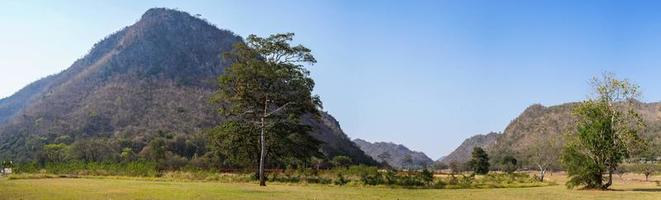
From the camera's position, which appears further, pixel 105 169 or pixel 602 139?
pixel 105 169

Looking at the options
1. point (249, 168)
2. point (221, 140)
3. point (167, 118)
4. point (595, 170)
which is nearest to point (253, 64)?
point (221, 140)

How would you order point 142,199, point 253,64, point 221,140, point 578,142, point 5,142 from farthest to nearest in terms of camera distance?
1. point 5,142
2. point 221,140
3. point 578,142
4. point 253,64
5. point 142,199

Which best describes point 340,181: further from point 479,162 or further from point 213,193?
point 479,162

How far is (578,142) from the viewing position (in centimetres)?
5522

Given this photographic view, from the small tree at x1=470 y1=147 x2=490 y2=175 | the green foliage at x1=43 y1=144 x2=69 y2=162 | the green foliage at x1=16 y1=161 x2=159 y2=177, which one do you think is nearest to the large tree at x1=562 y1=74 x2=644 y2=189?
the green foliage at x1=16 y1=161 x2=159 y2=177

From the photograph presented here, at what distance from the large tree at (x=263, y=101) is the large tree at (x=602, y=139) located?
76.5 ft

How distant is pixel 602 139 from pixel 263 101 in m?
29.7

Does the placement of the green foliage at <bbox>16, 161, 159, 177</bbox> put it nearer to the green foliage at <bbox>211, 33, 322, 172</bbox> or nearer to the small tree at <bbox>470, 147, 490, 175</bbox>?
the green foliage at <bbox>211, 33, 322, 172</bbox>

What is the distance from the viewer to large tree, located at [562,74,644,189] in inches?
2083

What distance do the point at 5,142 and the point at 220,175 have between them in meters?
166

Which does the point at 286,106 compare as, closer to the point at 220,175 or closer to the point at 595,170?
the point at 220,175

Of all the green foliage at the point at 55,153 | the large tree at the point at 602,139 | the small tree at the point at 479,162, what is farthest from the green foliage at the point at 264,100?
the green foliage at the point at 55,153

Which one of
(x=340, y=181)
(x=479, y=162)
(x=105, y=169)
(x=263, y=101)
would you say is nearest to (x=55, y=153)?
(x=105, y=169)

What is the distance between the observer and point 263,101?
54062mm
